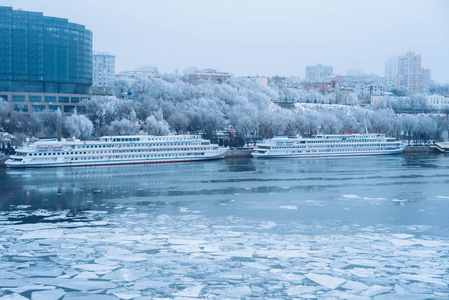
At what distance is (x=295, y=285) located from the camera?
4934mm

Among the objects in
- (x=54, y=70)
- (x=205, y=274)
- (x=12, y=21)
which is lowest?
(x=205, y=274)

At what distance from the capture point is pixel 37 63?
79.9ft

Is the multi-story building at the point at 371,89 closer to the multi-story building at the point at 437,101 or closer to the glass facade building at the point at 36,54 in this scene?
the multi-story building at the point at 437,101

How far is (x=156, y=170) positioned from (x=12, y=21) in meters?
13.5

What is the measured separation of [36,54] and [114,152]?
410 inches

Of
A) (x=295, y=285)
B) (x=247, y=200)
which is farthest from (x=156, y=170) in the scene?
(x=295, y=285)

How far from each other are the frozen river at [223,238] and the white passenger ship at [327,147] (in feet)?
21.0

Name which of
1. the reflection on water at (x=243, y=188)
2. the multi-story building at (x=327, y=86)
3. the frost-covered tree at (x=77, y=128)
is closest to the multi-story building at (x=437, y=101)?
the multi-story building at (x=327, y=86)

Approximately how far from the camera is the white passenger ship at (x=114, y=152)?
15500 millimetres

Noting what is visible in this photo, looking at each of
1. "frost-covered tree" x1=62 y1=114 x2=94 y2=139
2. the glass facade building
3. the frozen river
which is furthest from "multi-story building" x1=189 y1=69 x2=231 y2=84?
the frozen river

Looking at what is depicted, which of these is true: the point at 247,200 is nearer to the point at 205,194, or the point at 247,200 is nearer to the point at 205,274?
the point at 205,194

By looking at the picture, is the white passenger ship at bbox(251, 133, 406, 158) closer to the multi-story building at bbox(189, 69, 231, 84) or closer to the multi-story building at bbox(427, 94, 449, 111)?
the multi-story building at bbox(189, 69, 231, 84)

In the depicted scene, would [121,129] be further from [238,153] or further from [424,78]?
[424,78]

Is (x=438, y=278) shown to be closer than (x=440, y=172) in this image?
Yes
